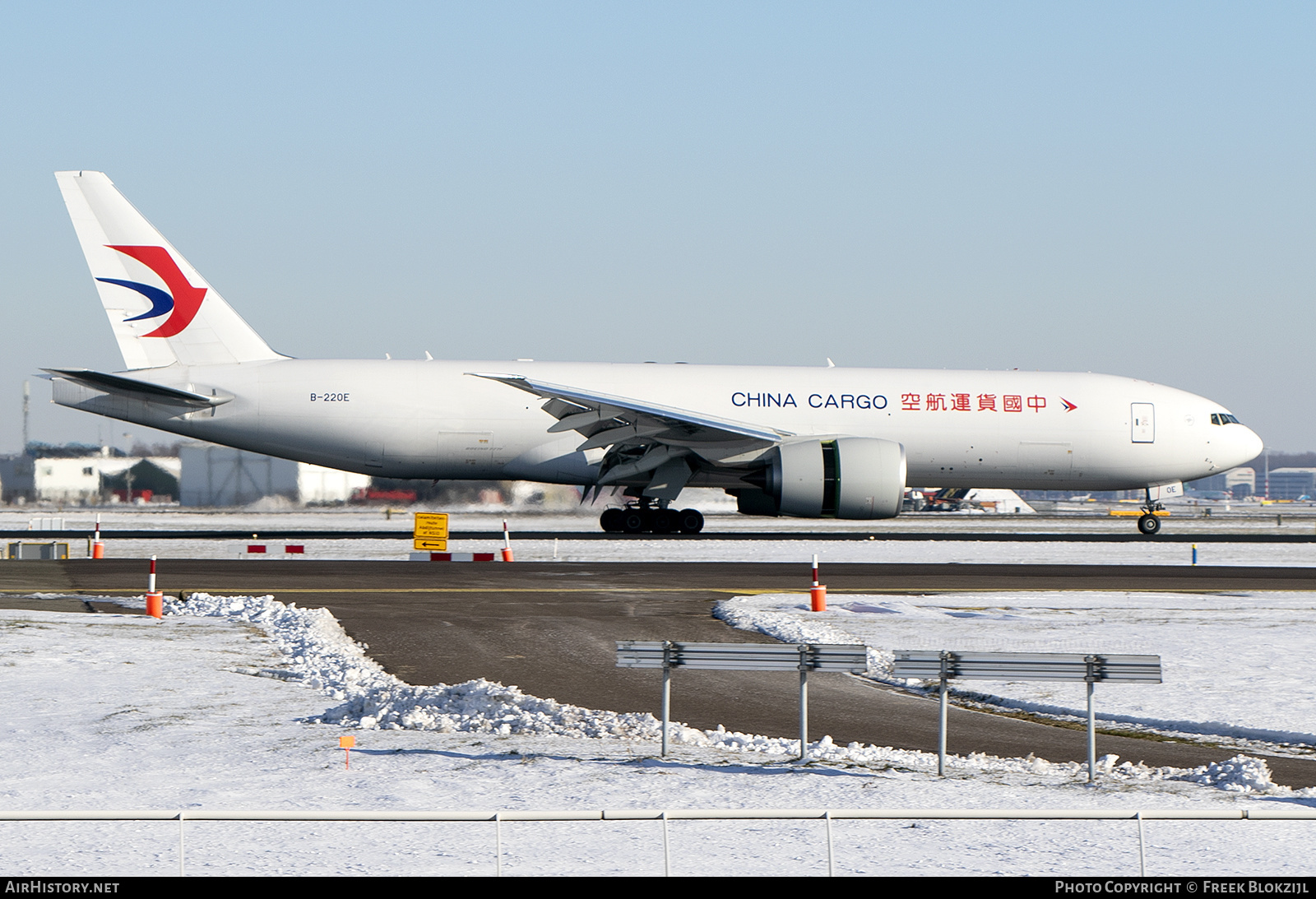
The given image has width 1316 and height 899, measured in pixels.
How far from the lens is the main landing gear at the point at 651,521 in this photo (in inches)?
1321

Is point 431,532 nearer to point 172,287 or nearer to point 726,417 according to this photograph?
point 726,417

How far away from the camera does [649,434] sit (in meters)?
30.8

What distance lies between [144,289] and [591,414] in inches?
472

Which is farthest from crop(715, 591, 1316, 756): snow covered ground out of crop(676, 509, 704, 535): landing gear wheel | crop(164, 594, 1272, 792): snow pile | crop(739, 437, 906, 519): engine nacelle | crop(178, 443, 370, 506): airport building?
crop(178, 443, 370, 506): airport building

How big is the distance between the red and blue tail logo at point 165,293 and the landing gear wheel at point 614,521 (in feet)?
39.4

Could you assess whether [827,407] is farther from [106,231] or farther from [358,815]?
[358,815]

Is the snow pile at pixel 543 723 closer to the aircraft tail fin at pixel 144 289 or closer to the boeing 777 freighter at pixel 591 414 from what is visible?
the boeing 777 freighter at pixel 591 414

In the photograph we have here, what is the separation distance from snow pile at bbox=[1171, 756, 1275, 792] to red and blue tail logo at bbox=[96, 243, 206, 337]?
2860 cm

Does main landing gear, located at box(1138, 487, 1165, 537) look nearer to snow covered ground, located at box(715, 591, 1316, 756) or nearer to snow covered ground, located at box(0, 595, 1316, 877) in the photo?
snow covered ground, located at box(715, 591, 1316, 756)

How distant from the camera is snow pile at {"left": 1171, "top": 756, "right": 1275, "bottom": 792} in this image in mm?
8352

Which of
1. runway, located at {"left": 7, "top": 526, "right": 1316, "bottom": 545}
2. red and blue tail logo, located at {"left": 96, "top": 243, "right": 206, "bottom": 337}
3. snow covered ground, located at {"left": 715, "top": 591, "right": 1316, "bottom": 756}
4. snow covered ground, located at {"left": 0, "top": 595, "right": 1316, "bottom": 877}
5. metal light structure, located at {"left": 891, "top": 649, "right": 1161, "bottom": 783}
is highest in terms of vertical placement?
red and blue tail logo, located at {"left": 96, "top": 243, "right": 206, "bottom": 337}

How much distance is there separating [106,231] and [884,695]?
86.2 ft

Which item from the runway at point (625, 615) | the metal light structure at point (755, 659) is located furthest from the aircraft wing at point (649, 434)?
the metal light structure at point (755, 659)

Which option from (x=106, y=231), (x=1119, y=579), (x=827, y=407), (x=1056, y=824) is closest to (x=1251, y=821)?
(x=1056, y=824)
